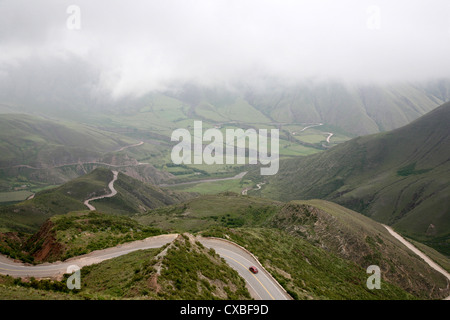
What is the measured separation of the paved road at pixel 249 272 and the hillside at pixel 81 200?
5762 cm

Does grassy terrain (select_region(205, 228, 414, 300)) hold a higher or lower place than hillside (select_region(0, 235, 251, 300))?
lower

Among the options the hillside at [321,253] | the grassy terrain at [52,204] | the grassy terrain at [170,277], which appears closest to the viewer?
the grassy terrain at [170,277]

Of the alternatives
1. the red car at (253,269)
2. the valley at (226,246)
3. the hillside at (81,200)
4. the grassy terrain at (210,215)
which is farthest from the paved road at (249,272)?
the hillside at (81,200)

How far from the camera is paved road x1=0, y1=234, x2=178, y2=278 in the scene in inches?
1578

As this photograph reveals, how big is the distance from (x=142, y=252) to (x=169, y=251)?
1240cm

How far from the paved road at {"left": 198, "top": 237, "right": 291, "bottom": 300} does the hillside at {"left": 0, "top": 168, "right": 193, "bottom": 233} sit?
5762cm

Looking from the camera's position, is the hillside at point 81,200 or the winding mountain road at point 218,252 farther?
the hillside at point 81,200

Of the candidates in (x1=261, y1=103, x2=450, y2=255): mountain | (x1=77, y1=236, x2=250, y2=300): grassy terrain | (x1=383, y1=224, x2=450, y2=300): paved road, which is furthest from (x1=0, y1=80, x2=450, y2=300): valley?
(x1=383, y1=224, x2=450, y2=300): paved road

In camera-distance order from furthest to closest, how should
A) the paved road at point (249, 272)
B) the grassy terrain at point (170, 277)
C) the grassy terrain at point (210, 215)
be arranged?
1. the grassy terrain at point (210, 215)
2. the paved road at point (249, 272)
3. the grassy terrain at point (170, 277)

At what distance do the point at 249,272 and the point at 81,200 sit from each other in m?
119

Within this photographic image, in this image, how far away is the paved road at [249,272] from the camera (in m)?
35.4

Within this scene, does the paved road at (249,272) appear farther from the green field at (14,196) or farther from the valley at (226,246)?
the green field at (14,196)

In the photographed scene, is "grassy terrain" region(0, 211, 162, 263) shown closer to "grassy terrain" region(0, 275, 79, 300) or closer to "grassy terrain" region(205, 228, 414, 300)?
"grassy terrain" region(0, 275, 79, 300)
